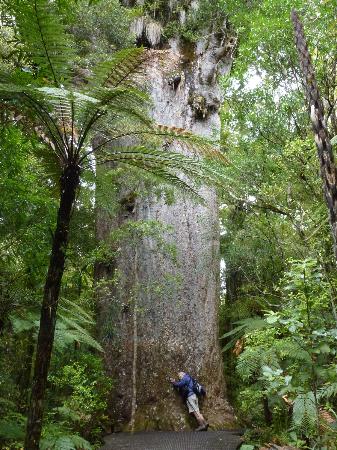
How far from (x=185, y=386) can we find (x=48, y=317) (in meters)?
3.52

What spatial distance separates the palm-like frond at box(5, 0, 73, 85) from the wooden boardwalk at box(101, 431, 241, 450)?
3.58 metres

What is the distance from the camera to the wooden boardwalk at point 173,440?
181 inches

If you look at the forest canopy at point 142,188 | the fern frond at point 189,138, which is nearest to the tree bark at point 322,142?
the forest canopy at point 142,188

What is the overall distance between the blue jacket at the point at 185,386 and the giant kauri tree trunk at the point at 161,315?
125 mm

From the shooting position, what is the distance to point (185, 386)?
5703mm

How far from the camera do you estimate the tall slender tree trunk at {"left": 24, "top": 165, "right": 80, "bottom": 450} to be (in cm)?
250

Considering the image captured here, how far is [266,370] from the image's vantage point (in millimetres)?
2924

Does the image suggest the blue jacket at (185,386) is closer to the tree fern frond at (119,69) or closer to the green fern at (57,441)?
the green fern at (57,441)

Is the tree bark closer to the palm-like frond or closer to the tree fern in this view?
the tree fern

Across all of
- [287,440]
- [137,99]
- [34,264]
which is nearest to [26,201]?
[34,264]

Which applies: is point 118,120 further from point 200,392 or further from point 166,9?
point 166,9

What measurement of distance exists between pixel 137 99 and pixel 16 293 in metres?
1.59

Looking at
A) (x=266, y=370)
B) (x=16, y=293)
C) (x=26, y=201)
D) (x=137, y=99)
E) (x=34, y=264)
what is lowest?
(x=266, y=370)

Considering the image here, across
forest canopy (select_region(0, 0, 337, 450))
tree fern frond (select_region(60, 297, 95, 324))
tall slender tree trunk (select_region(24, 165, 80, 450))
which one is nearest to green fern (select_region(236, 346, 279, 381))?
forest canopy (select_region(0, 0, 337, 450))
